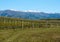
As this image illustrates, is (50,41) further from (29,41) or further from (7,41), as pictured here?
(7,41)

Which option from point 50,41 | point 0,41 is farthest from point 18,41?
point 50,41

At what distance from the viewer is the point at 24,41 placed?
2998 centimetres

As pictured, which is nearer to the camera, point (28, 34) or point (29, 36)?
point (29, 36)

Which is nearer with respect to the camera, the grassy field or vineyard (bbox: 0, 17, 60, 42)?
the grassy field

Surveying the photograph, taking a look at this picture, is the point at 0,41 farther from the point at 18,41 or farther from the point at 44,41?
the point at 44,41

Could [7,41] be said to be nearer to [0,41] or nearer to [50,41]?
[0,41]

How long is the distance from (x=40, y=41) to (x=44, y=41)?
643 millimetres

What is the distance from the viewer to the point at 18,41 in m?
29.6

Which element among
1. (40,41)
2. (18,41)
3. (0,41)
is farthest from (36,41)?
(0,41)

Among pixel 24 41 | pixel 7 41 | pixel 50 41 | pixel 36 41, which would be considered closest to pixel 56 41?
pixel 50 41

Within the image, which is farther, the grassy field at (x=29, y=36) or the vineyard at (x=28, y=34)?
the vineyard at (x=28, y=34)

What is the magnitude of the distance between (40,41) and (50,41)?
5.29 ft

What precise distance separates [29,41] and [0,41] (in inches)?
178

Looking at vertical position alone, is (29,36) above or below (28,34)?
above
